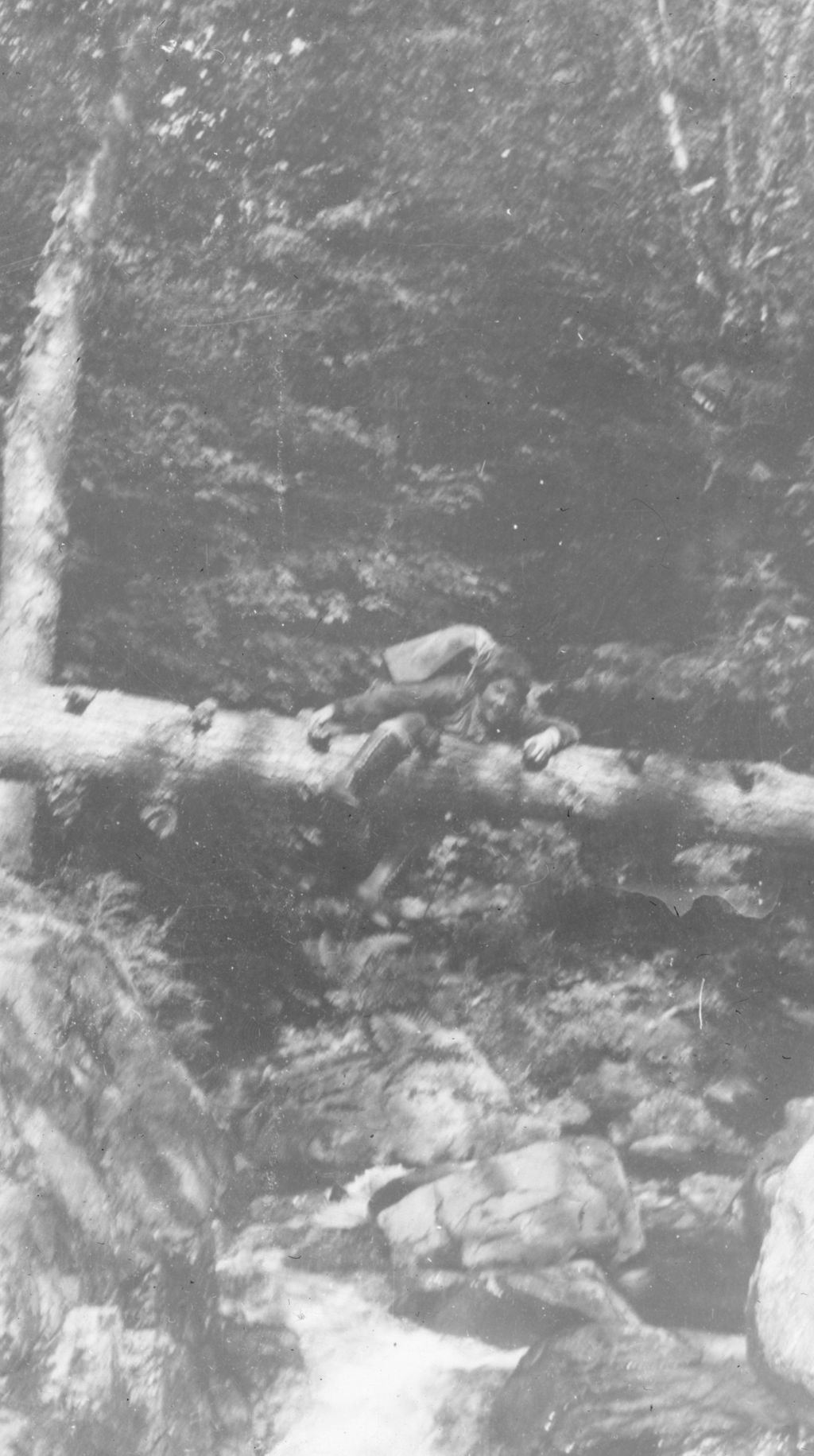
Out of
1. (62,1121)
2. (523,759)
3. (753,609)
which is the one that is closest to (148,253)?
(523,759)

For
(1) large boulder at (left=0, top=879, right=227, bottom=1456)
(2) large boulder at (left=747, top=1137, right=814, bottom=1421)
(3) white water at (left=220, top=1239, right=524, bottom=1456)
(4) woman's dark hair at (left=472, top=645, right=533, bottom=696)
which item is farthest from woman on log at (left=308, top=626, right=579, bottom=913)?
(2) large boulder at (left=747, top=1137, right=814, bottom=1421)

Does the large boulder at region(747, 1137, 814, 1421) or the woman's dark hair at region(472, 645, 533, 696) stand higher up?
the woman's dark hair at region(472, 645, 533, 696)

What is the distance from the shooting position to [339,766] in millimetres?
2375

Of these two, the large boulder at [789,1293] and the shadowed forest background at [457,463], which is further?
the large boulder at [789,1293]

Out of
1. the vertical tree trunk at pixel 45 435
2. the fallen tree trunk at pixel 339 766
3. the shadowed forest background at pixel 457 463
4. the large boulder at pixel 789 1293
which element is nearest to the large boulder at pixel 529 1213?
the shadowed forest background at pixel 457 463

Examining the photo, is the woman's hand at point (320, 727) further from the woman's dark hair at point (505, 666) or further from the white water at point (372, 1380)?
the white water at point (372, 1380)

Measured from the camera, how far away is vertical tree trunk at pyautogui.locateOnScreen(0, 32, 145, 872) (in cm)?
228

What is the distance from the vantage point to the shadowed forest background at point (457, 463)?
7.22 feet

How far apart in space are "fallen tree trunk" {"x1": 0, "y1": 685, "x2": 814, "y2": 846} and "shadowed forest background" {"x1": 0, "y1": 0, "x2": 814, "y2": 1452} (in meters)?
0.06

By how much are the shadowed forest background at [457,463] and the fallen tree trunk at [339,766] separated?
6 cm

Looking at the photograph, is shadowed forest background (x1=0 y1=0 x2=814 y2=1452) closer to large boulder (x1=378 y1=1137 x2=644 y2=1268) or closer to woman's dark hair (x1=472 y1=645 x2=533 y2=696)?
woman's dark hair (x1=472 y1=645 x2=533 y2=696)

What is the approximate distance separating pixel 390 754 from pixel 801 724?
99 cm

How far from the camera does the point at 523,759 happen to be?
2.36 metres

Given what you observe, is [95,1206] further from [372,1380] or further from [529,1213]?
[529,1213]
